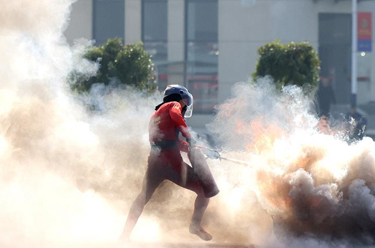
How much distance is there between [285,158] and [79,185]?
2506mm

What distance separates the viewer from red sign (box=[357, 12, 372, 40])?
89.8ft

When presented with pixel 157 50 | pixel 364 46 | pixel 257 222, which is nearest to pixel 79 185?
pixel 257 222

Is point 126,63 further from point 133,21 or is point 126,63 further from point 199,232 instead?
point 199,232

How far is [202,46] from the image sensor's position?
1097 inches

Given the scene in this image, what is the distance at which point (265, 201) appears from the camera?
646 cm

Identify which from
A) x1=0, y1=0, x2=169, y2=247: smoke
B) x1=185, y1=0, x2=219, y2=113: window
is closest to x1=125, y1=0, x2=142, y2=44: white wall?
x1=185, y1=0, x2=219, y2=113: window

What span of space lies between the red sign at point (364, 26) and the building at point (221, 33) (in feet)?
1.15

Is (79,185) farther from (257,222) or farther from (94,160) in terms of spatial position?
(257,222)

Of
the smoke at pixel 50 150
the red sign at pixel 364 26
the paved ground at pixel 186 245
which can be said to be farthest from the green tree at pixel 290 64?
the paved ground at pixel 186 245

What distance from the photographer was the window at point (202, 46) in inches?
1085

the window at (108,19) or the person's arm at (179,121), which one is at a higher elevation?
the window at (108,19)

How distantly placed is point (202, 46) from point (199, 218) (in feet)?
71.6

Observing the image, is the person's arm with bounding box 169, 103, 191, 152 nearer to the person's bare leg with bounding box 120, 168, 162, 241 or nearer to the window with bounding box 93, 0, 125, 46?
the person's bare leg with bounding box 120, 168, 162, 241

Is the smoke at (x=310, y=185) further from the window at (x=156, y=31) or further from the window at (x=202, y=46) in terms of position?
the window at (x=202, y=46)
